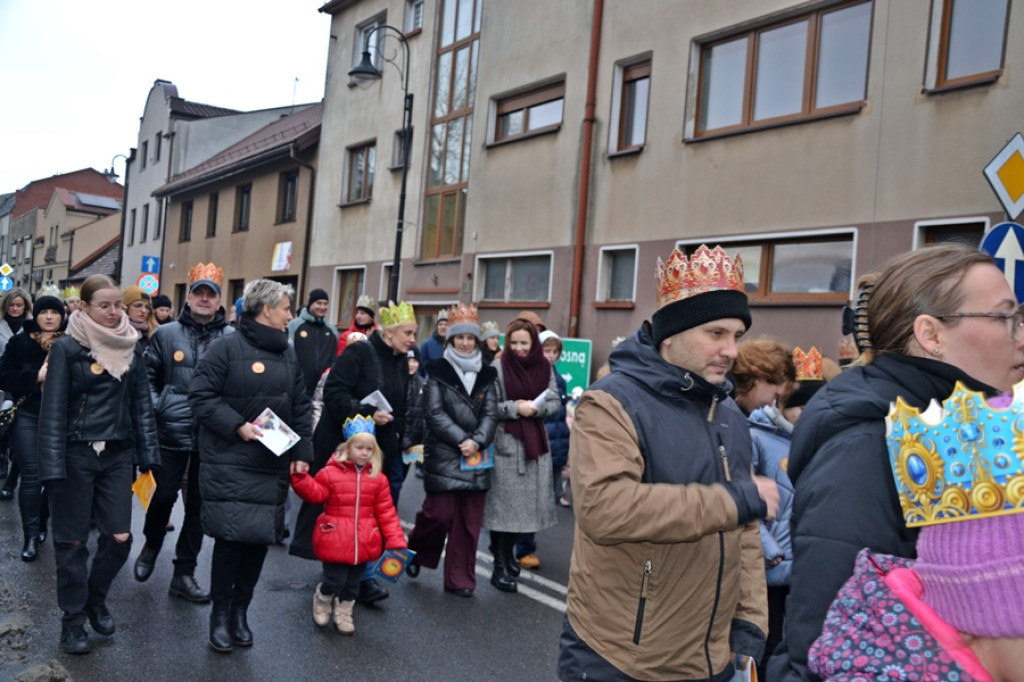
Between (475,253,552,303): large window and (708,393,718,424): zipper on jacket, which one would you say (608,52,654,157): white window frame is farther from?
(708,393,718,424): zipper on jacket

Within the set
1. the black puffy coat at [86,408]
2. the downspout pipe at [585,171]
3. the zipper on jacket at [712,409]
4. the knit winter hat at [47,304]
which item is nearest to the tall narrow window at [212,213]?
the downspout pipe at [585,171]

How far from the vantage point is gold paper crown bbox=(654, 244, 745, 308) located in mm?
2922

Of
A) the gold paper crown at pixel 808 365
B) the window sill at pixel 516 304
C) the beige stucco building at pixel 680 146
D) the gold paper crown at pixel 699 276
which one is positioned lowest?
the gold paper crown at pixel 808 365

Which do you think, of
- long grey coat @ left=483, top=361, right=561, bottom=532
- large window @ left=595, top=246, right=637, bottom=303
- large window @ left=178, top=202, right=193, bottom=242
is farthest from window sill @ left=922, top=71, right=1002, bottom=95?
large window @ left=178, top=202, right=193, bottom=242

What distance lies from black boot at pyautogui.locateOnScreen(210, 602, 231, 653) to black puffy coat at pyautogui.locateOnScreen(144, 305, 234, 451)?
1.30 meters

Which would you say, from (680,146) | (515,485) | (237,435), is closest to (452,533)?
(515,485)

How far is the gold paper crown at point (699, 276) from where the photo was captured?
2.92m

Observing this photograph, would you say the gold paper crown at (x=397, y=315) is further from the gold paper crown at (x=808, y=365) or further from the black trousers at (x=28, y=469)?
the gold paper crown at (x=808, y=365)

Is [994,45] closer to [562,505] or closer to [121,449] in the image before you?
[562,505]

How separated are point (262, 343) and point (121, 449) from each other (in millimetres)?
1042

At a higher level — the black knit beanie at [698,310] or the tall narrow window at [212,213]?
the tall narrow window at [212,213]

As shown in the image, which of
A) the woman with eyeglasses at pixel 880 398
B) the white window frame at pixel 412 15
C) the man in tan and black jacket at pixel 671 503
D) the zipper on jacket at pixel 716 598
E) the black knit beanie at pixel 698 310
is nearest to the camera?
the woman with eyeglasses at pixel 880 398

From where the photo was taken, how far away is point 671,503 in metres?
2.56

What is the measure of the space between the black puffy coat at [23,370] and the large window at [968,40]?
9755 mm
